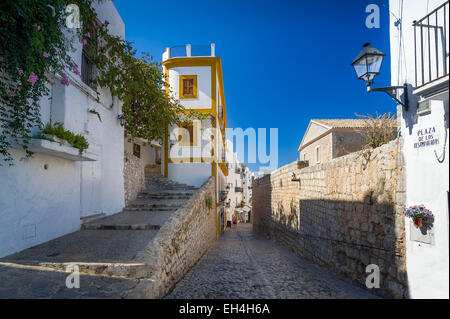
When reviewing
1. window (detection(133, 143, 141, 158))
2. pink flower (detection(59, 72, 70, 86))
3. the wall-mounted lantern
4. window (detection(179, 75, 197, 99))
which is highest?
window (detection(179, 75, 197, 99))

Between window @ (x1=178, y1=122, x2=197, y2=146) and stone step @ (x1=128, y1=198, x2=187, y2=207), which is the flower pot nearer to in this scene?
stone step @ (x1=128, y1=198, x2=187, y2=207)

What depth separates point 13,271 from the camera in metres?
3.45

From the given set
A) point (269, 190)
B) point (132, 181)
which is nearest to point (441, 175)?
point (132, 181)

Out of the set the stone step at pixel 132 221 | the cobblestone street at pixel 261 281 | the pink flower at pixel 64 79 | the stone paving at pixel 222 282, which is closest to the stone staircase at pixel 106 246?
the stone step at pixel 132 221

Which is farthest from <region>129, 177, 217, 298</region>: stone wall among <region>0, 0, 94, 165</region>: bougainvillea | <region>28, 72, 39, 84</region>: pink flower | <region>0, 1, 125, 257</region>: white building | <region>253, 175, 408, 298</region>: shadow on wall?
<region>253, 175, 408, 298</region>: shadow on wall

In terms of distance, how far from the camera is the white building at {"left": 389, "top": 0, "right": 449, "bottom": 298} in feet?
10.8

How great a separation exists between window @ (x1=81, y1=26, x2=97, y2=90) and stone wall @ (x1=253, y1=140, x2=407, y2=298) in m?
6.70

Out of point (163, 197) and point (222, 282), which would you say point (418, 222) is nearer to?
point (222, 282)

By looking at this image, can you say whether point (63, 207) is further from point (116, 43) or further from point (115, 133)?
point (116, 43)

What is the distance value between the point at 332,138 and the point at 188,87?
35.7 feet

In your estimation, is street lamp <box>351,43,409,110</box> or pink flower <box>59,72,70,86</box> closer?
street lamp <box>351,43,409,110</box>

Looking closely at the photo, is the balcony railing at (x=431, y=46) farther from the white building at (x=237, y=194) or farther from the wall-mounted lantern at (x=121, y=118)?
the white building at (x=237, y=194)

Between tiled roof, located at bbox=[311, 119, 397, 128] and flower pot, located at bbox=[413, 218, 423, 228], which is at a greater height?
tiled roof, located at bbox=[311, 119, 397, 128]
